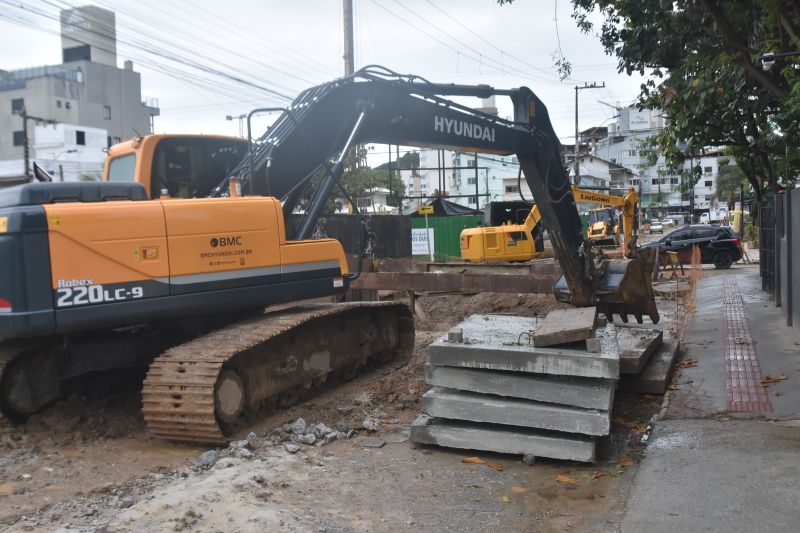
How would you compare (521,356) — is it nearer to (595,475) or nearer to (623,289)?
(595,475)

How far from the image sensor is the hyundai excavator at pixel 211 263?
575 centimetres

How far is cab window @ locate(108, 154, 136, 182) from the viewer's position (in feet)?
23.6

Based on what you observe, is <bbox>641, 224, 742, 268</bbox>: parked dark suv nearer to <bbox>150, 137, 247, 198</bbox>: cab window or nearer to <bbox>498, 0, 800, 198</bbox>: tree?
<bbox>498, 0, 800, 198</bbox>: tree

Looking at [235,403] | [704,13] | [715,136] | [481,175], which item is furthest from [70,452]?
[481,175]

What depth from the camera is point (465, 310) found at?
50.0 ft

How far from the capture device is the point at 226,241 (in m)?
6.49

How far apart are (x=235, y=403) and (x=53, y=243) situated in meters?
1.97

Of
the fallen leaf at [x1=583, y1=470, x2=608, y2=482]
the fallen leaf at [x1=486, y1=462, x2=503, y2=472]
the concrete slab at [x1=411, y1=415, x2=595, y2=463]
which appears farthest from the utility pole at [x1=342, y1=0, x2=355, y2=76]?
the fallen leaf at [x1=583, y1=470, x2=608, y2=482]

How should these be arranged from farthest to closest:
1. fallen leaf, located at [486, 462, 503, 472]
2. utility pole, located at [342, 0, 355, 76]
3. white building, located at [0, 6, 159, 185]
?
white building, located at [0, 6, 159, 185] → utility pole, located at [342, 0, 355, 76] → fallen leaf, located at [486, 462, 503, 472]

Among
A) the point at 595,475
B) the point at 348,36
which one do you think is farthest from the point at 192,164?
the point at 348,36

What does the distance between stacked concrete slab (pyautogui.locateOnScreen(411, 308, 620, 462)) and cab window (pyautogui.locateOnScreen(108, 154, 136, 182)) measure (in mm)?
3496

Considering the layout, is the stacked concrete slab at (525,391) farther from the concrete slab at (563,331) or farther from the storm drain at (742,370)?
the storm drain at (742,370)

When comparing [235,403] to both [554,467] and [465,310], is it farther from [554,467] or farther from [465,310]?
[465,310]

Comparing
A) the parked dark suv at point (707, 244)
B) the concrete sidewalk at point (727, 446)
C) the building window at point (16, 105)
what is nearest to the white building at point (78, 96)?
the building window at point (16, 105)
